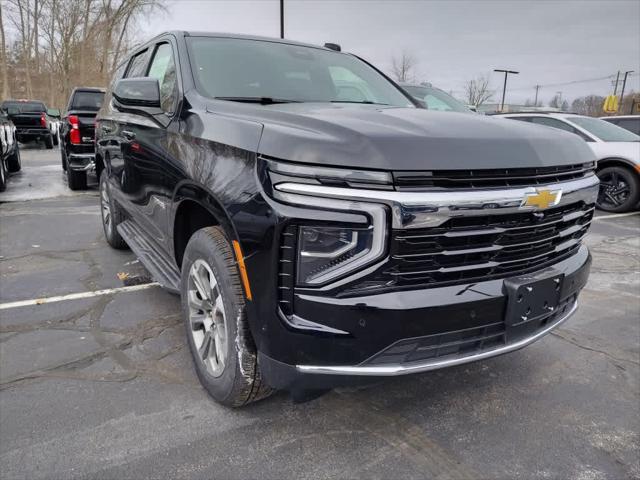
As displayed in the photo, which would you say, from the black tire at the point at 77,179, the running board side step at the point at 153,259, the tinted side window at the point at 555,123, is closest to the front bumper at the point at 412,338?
the running board side step at the point at 153,259

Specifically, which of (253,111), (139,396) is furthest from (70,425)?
(253,111)

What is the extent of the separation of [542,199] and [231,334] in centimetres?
146

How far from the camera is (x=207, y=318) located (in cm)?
252

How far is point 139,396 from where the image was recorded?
2588 millimetres

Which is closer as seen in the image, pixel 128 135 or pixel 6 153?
pixel 128 135

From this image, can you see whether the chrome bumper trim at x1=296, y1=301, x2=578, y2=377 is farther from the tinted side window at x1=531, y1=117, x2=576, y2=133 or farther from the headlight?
the tinted side window at x1=531, y1=117, x2=576, y2=133

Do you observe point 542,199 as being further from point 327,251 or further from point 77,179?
point 77,179

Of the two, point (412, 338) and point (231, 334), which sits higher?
point (412, 338)

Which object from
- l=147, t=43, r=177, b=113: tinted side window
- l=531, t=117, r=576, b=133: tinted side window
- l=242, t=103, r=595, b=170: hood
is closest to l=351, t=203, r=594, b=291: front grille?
l=242, t=103, r=595, b=170: hood

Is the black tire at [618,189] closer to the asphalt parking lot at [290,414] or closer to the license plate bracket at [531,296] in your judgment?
the asphalt parking lot at [290,414]

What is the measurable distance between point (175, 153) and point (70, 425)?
1470 millimetres

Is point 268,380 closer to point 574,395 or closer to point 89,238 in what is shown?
point 574,395

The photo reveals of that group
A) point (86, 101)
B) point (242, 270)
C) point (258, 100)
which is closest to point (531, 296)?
point (242, 270)

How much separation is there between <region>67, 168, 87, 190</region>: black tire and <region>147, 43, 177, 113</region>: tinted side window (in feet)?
20.6
